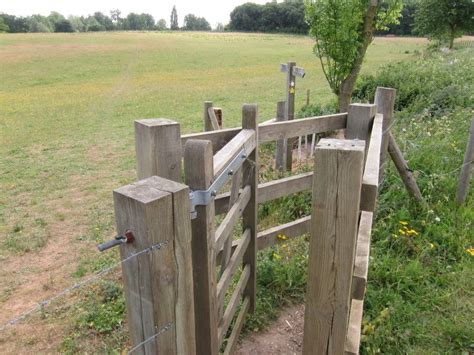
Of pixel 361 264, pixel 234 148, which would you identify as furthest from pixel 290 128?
pixel 361 264

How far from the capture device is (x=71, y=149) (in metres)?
9.67

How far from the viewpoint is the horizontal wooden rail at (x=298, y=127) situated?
115 inches

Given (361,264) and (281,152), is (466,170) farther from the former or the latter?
(361,264)

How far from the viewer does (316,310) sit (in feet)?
5.20

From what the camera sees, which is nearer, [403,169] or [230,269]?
[230,269]

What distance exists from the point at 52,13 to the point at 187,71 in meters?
123

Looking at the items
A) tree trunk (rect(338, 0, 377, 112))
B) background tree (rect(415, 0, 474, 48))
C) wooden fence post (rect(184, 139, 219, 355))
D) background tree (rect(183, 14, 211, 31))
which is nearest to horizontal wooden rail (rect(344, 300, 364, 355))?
wooden fence post (rect(184, 139, 219, 355))

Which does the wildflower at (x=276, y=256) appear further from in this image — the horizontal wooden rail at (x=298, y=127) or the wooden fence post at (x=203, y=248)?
the wooden fence post at (x=203, y=248)

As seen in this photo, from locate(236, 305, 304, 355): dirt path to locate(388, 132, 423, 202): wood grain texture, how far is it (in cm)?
189

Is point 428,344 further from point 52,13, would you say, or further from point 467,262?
point 52,13

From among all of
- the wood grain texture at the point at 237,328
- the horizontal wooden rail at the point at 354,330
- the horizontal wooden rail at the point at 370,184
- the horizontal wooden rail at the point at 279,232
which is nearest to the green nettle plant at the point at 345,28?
the horizontal wooden rail at the point at 279,232

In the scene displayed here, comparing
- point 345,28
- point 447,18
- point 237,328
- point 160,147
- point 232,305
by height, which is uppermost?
point 447,18

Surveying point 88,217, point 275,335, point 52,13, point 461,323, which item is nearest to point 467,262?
point 461,323

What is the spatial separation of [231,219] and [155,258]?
1.14m
